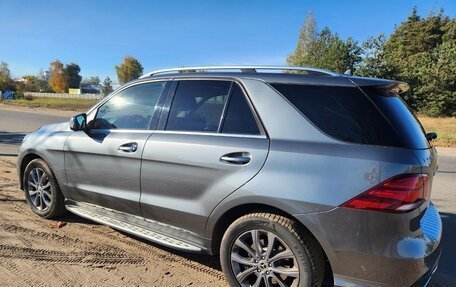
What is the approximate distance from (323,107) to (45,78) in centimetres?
17574

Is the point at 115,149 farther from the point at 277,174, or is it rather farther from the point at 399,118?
the point at 399,118

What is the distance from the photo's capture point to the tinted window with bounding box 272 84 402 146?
269cm

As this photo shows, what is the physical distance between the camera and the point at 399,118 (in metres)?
2.84

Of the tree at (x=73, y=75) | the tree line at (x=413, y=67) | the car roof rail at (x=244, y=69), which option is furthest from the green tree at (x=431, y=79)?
the tree at (x=73, y=75)

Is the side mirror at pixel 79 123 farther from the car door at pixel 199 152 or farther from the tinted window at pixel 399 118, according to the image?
the tinted window at pixel 399 118

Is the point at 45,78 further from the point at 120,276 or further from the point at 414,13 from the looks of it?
the point at 120,276

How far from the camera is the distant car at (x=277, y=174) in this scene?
2.59 m

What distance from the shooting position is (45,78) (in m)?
161

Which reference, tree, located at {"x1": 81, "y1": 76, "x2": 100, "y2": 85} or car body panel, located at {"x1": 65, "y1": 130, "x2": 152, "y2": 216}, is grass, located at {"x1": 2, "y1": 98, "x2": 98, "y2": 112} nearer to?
car body panel, located at {"x1": 65, "y1": 130, "x2": 152, "y2": 216}

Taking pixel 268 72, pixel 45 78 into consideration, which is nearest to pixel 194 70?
pixel 268 72

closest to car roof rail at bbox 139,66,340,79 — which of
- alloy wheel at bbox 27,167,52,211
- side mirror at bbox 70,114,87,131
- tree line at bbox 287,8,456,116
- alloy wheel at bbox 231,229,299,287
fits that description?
side mirror at bbox 70,114,87,131

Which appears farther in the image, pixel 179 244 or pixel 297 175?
pixel 179 244

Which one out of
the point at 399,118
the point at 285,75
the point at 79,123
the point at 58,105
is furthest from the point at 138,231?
the point at 58,105

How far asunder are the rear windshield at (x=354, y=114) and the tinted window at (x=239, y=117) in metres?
0.35
